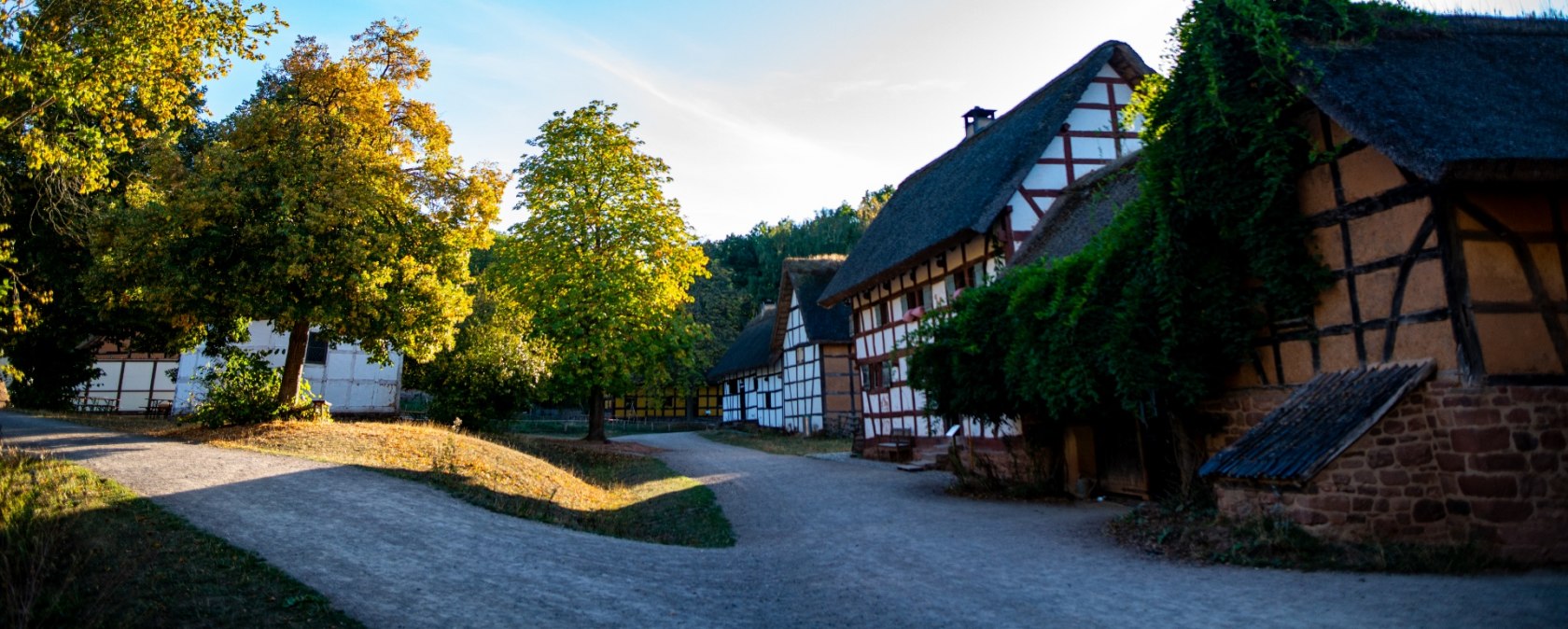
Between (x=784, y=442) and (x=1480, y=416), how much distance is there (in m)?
24.1

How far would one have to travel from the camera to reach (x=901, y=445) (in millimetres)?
21016

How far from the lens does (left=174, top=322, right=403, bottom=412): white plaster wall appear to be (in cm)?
2581

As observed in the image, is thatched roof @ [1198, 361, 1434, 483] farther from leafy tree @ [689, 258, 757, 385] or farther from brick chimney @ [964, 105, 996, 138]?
leafy tree @ [689, 258, 757, 385]

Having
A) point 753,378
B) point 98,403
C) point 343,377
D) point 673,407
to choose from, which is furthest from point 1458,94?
point 673,407

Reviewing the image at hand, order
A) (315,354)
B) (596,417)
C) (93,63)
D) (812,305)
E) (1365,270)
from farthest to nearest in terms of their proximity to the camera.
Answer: (812,305), (315,354), (596,417), (93,63), (1365,270)

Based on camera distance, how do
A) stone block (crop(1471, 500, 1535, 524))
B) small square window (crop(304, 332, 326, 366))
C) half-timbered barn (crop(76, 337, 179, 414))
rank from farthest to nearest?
half-timbered barn (crop(76, 337, 179, 414))
small square window (crop(304, 332, 326, 366))
stone block (crop(1471, 500, 1535, 524))

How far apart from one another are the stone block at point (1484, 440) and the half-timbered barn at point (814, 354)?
23523mm

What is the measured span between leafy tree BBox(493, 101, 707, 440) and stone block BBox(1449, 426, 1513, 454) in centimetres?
1947

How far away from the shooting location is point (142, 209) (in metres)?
15.1

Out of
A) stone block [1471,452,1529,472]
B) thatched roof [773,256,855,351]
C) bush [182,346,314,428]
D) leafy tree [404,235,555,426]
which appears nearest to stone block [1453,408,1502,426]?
stone block [1471,452,1529,472]

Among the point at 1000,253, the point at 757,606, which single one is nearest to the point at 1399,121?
the point at 757,606

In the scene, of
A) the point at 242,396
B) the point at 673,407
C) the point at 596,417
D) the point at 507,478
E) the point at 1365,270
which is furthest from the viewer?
the point at 673,407

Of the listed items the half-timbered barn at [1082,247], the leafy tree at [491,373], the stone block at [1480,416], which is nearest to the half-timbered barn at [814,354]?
the leafy tree at [491,373]

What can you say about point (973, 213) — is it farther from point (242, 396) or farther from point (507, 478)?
point (242, 396)
